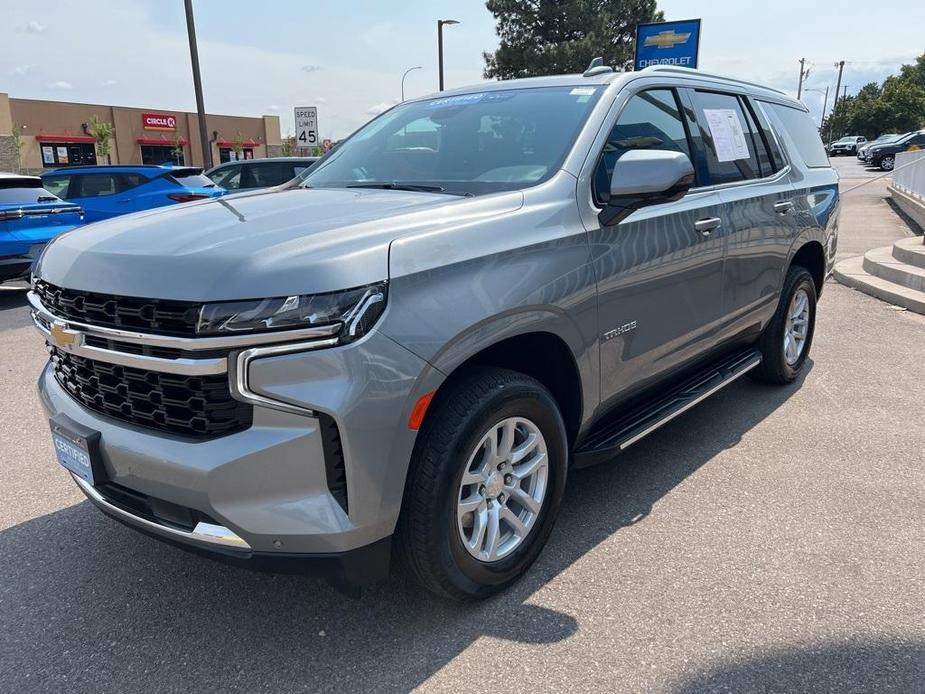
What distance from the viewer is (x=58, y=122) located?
152 feet

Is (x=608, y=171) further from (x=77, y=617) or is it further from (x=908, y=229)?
(x=908, y=229)

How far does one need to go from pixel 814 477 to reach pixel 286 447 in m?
2.91

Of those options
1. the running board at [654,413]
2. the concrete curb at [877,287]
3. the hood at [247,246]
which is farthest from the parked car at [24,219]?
the concrete curb at [877,287]

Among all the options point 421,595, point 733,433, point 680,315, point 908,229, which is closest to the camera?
point 421,595

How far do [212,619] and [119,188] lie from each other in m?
10.4

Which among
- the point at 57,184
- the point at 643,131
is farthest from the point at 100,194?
the point at 643,131

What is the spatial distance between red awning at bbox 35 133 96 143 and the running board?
51432 millimetres

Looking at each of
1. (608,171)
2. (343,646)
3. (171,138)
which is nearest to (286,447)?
(343,646)

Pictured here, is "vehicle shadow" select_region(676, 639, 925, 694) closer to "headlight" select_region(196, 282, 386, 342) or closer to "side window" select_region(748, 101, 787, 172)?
"headlight" select_region(196, 282, 386, 342)

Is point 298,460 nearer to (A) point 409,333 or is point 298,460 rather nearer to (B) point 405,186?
(A) point 409,333

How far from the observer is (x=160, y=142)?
53.3 meters

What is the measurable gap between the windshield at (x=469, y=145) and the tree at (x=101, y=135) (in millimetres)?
49857

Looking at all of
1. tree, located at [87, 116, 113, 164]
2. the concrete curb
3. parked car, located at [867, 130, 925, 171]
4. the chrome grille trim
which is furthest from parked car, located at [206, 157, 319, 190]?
tree, located at [87, 116, 113, 164]

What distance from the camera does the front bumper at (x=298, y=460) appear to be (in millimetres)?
2033
